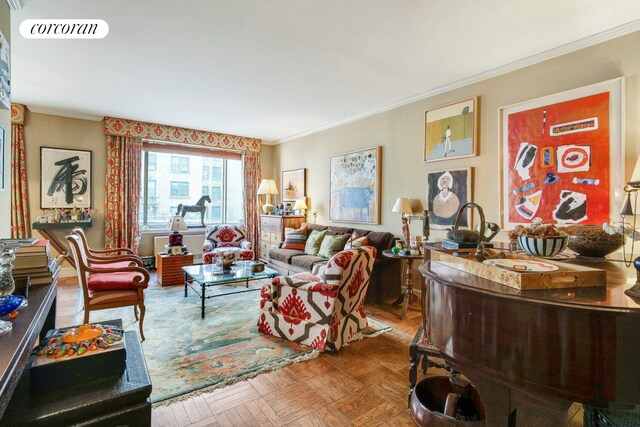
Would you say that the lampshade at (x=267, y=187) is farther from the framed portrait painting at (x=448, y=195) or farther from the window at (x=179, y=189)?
the framed portrait painting at (x=448, y=195)

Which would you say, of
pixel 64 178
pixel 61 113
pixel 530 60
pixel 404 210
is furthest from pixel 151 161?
A: pixel 530 60

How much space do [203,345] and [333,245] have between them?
7.83ft

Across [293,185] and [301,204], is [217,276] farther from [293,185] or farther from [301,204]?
[293,185]

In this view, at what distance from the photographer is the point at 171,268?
4.67m

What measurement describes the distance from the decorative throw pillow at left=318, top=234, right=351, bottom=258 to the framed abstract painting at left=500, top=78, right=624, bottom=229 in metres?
2.18

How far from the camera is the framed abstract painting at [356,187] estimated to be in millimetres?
4770

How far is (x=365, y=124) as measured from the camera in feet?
16.4

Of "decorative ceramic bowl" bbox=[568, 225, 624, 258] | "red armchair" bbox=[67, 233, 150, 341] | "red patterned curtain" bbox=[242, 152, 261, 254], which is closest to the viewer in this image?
"decorative ceramic bowl" bbox=[568, 225, 624, 258]

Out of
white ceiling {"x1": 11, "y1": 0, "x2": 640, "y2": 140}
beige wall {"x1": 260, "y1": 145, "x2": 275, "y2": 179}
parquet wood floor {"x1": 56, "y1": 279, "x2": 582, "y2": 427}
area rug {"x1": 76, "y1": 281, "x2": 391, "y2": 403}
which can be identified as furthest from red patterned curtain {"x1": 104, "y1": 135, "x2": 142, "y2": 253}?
parquet wood floor {"x1": 56, "y1": 279, "x2": 582, "y2": 427}

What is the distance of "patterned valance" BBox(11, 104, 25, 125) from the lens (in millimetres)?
4621

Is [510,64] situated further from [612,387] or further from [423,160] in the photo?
[612,387]

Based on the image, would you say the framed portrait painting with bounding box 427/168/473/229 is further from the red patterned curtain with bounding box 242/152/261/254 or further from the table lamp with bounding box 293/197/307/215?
the red patterned curtain with bounding box 242/152/261/254

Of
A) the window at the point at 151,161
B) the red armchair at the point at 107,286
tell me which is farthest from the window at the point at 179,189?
the red armchair at the point at 107,286

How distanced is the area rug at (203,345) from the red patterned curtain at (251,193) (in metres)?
3.04
